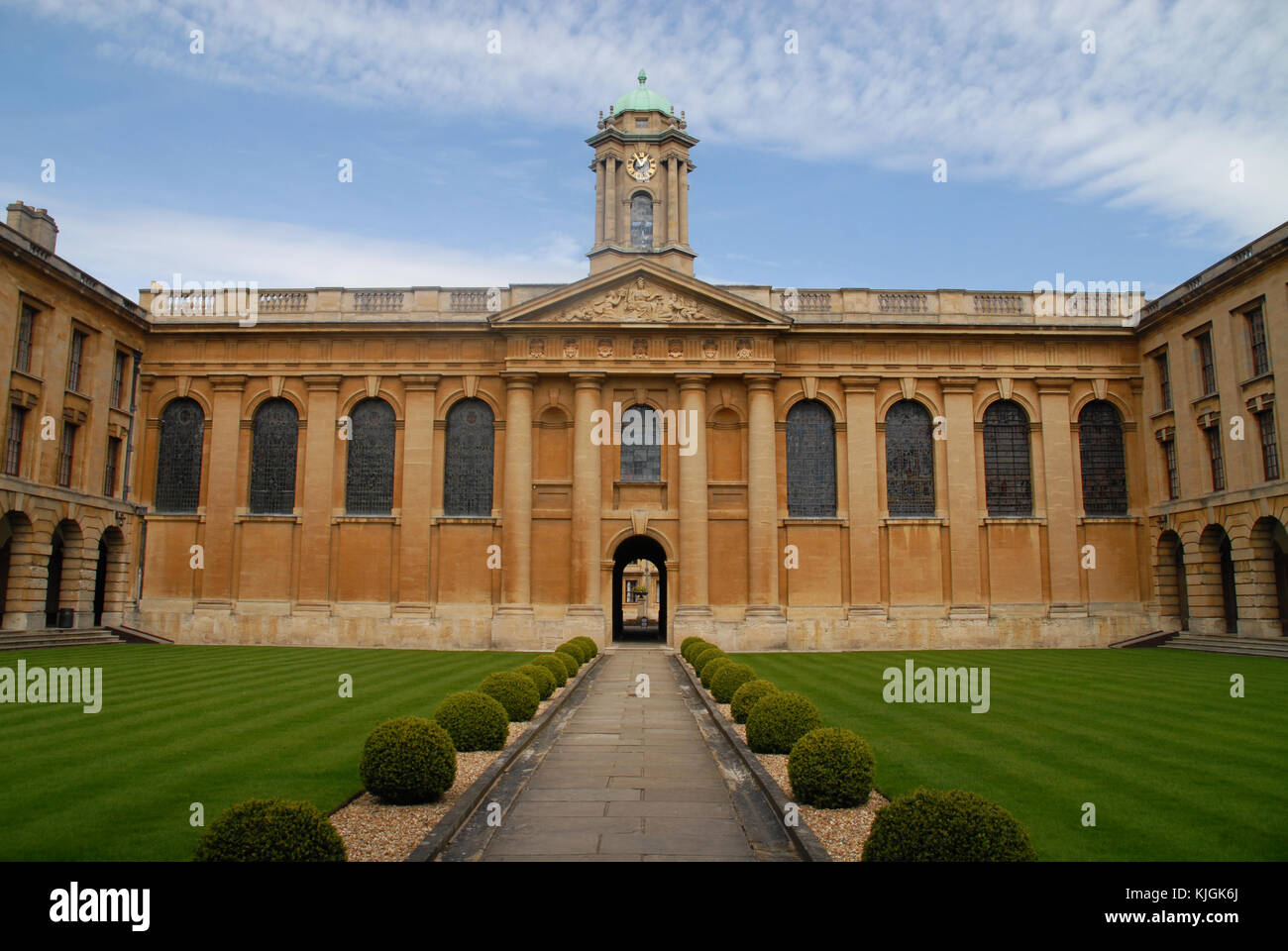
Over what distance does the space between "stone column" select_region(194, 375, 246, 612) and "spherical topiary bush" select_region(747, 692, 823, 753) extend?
30364 millimetres

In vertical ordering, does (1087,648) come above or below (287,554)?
below

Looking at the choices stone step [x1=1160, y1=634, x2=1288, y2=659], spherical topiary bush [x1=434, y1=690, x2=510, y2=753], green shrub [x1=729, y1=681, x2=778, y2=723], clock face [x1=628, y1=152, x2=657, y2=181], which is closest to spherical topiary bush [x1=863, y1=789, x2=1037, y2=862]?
spherical topiary bush [x1=434, y1=690, x2=510, y2=753]

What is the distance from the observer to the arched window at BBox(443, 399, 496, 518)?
3825 cm

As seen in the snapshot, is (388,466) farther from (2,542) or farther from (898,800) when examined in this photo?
(898,800)

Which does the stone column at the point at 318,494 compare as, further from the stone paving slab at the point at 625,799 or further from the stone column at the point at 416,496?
the stone paving slab at the point at 625,799

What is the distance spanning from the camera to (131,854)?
308 inches

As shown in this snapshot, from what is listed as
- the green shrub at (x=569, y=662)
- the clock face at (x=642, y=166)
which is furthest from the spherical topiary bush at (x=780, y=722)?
the clock face at (x=642, y=166)

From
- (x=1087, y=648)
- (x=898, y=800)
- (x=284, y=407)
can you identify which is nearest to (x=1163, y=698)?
(x=898, y=800)

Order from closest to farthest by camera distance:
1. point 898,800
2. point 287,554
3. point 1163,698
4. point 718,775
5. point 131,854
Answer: point 898,800, point 131,854, point 718,775, point 1163,698, point 287,554

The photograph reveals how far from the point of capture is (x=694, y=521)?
1448 inches

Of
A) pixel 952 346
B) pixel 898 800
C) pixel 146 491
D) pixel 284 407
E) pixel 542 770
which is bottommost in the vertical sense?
pixel 542 770

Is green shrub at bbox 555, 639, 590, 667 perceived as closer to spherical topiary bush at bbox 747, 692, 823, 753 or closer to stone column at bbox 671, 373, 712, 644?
stone column at bbox 671, 373, 712, 644

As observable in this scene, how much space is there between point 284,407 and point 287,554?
6.55 m

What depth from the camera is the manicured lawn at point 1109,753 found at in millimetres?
8781
